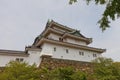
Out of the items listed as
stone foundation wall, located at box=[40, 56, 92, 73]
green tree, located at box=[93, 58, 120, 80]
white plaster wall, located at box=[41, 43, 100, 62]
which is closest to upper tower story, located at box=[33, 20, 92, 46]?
white plaster wall, located at box=[41, 43, 100, 62]

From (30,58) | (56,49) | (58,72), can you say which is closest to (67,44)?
(56,49)

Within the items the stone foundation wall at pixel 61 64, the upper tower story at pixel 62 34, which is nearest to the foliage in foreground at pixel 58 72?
the stone foundation wall at pixel 61 64

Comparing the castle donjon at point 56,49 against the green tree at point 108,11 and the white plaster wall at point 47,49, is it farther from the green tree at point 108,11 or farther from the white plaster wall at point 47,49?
the green tree at point 108,11

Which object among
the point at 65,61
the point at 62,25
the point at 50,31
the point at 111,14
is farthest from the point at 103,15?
the point at 62,25

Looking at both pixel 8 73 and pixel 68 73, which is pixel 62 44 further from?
pixel 8 73

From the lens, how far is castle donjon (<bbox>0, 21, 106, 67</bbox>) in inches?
977

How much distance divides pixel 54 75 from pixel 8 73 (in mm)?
4587

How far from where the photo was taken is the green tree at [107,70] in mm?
18156

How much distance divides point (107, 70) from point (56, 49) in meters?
11.4

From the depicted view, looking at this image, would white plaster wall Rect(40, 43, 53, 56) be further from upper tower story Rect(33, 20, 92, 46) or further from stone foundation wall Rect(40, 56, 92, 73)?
upper tower story Rect(33, 20, 92, 46)

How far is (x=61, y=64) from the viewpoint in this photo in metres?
24.6

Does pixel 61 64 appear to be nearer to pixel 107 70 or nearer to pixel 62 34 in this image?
pixel 107 70

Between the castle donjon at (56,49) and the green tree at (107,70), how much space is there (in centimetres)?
656

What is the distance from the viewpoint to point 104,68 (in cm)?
1892
